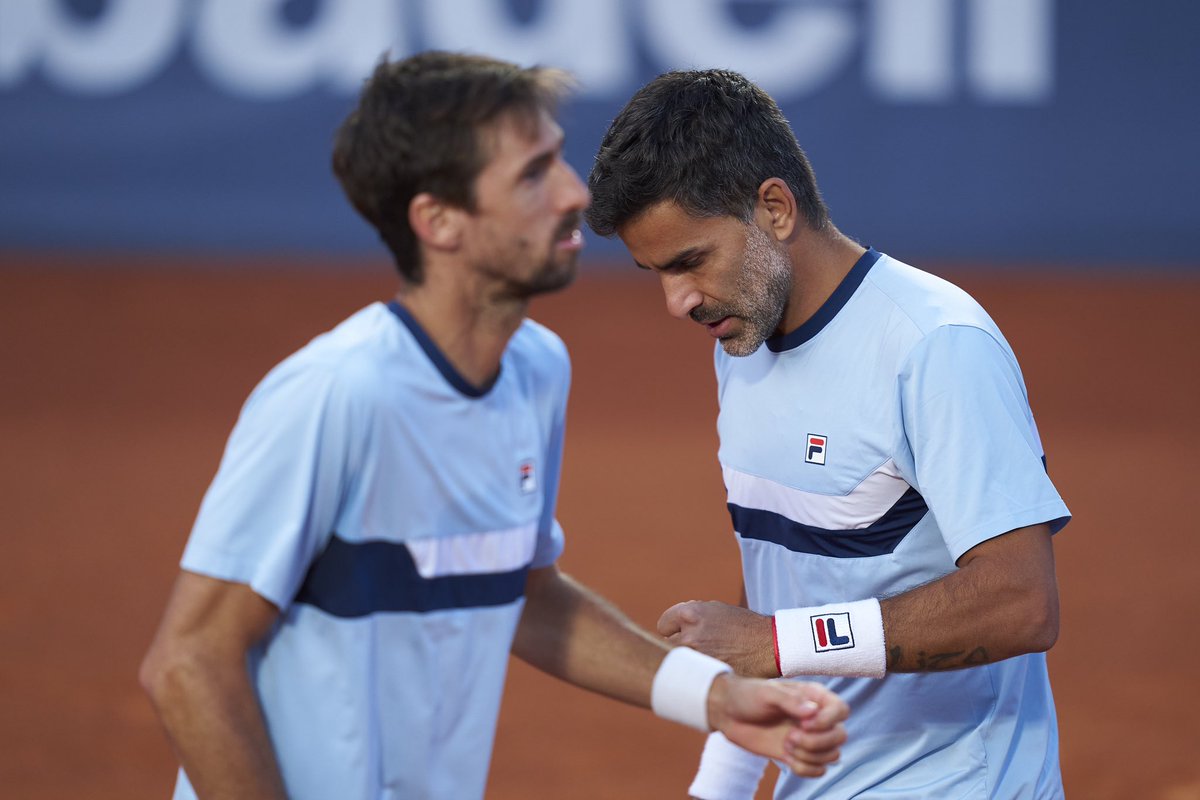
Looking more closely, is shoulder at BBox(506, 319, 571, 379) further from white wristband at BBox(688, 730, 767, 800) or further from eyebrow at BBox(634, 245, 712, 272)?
white wristband at BBox(688, 730, 767, 800)

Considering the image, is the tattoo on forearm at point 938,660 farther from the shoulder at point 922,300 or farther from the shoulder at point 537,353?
the shoulder at point 537,353

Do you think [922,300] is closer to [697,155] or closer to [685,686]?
[697,155]

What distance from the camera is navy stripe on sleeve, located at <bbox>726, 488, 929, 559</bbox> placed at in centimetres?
324

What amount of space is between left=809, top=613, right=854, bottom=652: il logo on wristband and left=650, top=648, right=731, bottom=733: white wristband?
0.95ft

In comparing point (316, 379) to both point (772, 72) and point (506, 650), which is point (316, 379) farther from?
point (772, 72)

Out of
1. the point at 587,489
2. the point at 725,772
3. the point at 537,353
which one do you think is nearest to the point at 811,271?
the point at 537,353

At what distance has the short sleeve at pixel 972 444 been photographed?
2969 mm

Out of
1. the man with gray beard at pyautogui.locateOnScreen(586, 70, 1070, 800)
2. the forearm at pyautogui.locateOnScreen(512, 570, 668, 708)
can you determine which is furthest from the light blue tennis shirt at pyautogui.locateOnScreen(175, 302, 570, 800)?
the man with gray beard at pyautogui.locateOnScreen(586, 70, 1070, 800)

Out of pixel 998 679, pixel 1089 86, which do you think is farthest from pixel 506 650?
pixel 1089 86

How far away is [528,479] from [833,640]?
0.77 meters

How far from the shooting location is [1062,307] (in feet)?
46.7

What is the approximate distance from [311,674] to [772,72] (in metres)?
12.2

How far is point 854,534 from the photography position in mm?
3277

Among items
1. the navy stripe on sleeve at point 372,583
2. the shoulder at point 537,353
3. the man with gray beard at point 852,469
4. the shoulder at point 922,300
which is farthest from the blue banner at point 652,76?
the navy stripe on sleeve at point 372,583
